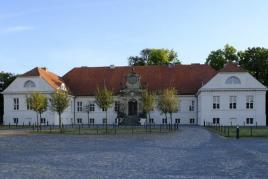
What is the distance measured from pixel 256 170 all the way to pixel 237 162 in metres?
2.60

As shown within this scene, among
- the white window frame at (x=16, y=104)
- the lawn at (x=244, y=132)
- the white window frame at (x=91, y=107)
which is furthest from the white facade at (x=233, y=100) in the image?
the white window frame at (x=16, y=104)

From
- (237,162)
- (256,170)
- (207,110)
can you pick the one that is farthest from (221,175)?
(207,110)

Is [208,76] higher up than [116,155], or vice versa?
[208,76]

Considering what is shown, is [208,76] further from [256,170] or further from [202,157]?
[256,170]

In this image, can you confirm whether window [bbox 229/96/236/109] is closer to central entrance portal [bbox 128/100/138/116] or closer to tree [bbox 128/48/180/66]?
central entrance portal [bbox 128/100/138/116]

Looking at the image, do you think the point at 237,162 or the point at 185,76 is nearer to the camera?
the point at 237,162

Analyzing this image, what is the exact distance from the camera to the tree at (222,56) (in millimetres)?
80119

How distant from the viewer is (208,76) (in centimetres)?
6781

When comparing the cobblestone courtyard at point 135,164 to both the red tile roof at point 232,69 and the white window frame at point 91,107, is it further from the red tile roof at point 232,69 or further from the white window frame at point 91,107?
the white window frame at point 91,107

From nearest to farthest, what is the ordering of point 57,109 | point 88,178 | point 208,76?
1. point 88,178
2. point 57,109
3. point 208,76

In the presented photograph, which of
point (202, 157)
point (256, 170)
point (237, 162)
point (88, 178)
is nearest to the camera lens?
point (88, 178)

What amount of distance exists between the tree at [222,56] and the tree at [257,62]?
5.78m

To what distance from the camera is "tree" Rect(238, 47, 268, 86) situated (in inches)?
2783

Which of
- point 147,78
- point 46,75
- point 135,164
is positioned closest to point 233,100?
point 147,78
